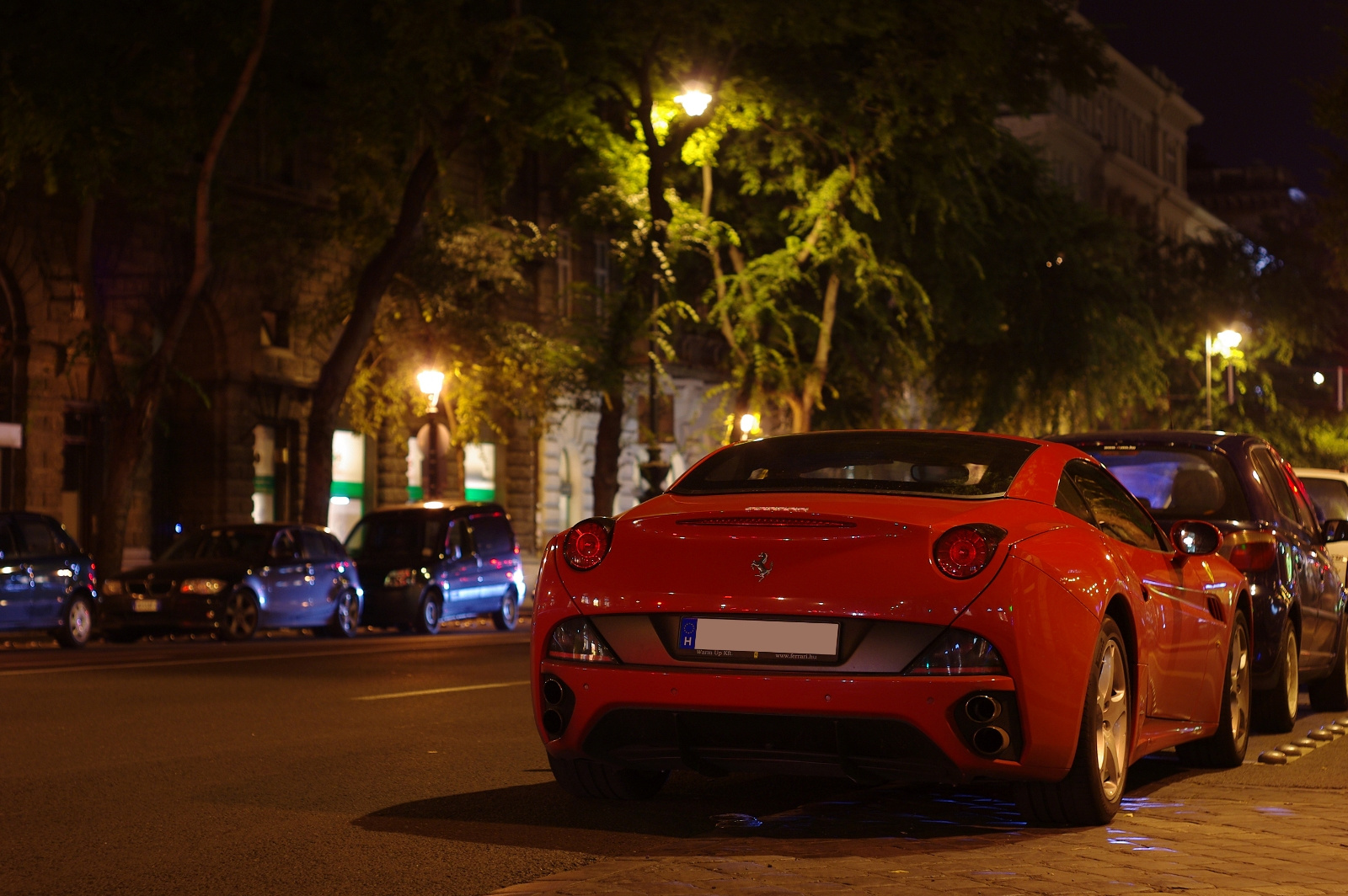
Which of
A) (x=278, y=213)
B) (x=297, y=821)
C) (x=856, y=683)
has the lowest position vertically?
(x=297, y=821)

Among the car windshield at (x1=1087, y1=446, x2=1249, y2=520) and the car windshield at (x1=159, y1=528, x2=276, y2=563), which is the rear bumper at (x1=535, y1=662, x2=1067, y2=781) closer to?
the car windshield at (x1=1087, y1=446, x2=1249, y2=520)

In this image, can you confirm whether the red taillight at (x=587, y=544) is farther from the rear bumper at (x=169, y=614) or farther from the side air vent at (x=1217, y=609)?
the rear bumper at (x=169, y=614)

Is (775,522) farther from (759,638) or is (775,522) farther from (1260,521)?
(1260,521)

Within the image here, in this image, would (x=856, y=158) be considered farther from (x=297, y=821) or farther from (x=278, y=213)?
(x=297, y=821)

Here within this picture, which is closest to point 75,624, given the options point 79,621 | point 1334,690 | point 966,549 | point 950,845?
point 79,621

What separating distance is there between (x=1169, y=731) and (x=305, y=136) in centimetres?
3201

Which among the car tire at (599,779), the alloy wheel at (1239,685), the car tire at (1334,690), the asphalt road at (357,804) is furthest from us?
the car tire at (1334,690)

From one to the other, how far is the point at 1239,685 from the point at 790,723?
3.78 m

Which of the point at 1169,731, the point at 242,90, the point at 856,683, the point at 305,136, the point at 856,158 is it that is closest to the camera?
the point at 856,683

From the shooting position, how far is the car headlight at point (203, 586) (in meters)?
24.7

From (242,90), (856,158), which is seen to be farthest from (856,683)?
(856,158)

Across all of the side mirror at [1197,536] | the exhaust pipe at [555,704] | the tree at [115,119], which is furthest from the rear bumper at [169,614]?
the exhaust pipe at [555,704]

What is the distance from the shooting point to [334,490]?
133 ft

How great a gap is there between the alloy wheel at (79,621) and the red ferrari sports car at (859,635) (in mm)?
16353
